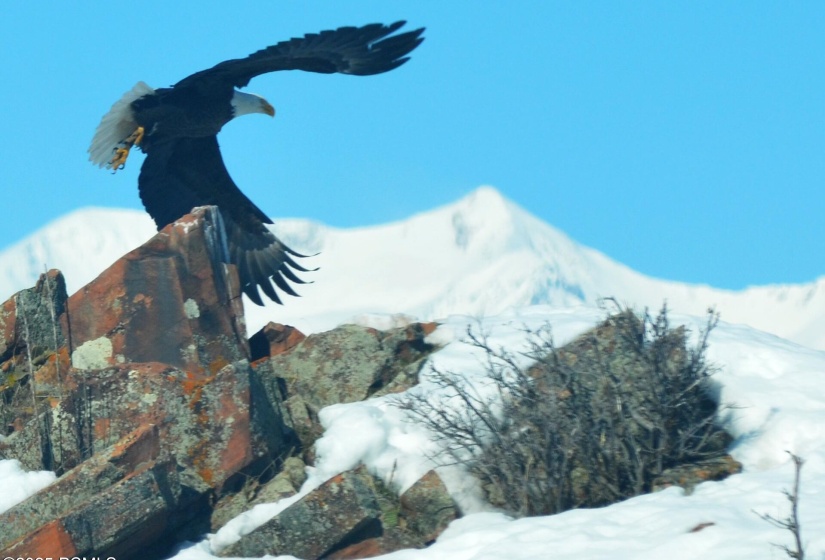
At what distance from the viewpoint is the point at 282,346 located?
9.91 meters

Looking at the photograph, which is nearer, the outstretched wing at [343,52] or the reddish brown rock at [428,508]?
the reddish brown rock at [428,508]

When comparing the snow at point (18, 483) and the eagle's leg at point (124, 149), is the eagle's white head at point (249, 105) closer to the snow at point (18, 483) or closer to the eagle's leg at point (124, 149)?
the eagle's leg at point (124, 149)

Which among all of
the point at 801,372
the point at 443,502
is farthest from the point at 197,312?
the point at 801,372

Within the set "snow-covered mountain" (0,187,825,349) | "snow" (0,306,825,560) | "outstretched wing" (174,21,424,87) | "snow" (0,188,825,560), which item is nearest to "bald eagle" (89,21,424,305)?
"outstretched wing" (174,21,424,87)

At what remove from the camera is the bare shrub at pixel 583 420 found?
7.69 m

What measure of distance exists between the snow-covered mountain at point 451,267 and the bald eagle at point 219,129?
91.7 metres

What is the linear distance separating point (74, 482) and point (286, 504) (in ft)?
3.75

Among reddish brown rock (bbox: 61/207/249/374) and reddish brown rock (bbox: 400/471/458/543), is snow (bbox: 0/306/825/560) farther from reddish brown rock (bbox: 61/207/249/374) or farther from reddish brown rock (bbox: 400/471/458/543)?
reddish brown rock (bbox: 61/207/249/374)

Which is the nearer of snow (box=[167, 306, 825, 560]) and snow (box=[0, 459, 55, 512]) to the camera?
snow (box=[167, 306, 825, 560])

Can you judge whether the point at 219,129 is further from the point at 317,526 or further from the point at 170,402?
the point at 317,526

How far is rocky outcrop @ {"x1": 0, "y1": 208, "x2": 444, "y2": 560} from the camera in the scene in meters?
7.52

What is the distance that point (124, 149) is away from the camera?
11.5m

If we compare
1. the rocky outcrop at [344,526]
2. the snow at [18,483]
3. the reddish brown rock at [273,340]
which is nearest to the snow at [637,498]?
the snow at [18,483]

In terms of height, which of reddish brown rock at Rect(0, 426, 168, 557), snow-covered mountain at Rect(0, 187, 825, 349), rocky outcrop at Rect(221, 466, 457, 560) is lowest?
rocky outcrop at Rect(221, 466, 457, 560)
